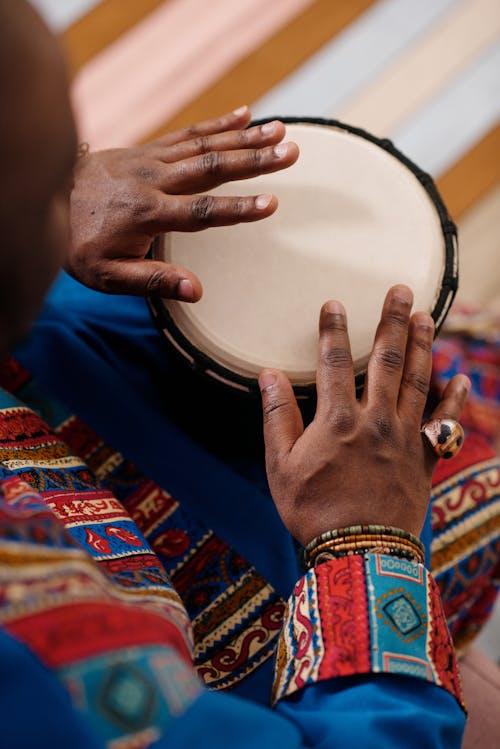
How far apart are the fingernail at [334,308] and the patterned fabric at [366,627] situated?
23 centimetres

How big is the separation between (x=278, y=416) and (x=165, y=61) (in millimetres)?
1415

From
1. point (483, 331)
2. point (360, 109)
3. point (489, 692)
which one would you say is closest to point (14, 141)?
point (489, 692)

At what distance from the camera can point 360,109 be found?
1763 mm

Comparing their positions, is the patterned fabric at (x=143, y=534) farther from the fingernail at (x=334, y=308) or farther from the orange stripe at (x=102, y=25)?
the orange stripe at (x=102, y=25)

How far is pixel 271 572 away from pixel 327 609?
17cm

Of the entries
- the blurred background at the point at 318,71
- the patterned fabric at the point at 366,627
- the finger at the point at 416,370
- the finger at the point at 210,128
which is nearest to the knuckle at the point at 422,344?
the finger at the point at 416,370

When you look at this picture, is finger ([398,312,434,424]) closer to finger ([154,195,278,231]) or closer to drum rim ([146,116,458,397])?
drum rim ([146,116,458,397])

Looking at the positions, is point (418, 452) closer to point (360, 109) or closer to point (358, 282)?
point (358, 282)

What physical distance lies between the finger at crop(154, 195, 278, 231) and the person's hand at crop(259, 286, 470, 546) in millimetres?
113

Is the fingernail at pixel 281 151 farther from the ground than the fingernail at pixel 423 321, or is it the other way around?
the fingernail at pixel 281 151

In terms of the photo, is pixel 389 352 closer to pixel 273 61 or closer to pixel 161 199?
pixel 161 199

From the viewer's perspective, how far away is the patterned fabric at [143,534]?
0.65 m

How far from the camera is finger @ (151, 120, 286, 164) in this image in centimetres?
73

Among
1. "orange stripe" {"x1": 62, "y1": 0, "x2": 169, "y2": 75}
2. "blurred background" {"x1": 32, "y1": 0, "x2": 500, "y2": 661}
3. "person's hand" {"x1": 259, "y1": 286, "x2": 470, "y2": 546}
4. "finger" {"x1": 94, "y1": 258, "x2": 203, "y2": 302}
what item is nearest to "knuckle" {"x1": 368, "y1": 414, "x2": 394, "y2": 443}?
"person's hand" {"x1": 259, "y1": 286, "x2": 470, "y2": 546}
